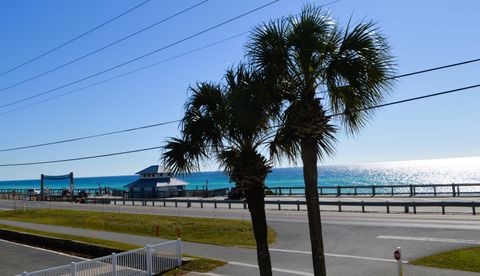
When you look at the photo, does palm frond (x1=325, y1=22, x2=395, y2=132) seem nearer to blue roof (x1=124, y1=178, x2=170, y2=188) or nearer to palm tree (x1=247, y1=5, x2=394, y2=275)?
palm tree (x1=247, y1=5, x2=394, y2=275)

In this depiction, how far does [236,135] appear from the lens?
35.6ft

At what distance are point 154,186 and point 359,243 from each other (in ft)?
139

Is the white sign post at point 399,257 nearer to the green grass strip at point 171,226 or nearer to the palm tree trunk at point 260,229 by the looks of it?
the palm tree trunk at point 260,229

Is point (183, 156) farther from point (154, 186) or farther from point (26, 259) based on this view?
point (154, 186)

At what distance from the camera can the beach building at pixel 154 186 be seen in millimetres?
58219

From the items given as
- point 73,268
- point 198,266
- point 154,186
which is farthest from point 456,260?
point 154,186

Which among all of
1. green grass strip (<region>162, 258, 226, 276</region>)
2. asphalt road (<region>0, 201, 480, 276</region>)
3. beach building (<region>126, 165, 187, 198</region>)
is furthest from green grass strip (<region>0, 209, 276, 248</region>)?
beach building (<region>126, 165, 187, 198</region>)

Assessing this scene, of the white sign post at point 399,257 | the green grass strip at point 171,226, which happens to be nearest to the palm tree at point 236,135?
the white sign post at point 399,257

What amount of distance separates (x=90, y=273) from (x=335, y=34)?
403 inches

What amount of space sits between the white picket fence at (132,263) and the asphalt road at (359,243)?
1963mm

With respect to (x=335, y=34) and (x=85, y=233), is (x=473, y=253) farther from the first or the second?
(x=85, y=233)

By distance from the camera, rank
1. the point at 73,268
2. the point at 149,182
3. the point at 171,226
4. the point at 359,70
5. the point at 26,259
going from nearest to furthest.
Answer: the point at 359,70 → the point at 73,268 → the point at 26,259 → the point at 171,226 → the point at 149,182

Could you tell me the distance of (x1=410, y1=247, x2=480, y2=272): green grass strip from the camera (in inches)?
551

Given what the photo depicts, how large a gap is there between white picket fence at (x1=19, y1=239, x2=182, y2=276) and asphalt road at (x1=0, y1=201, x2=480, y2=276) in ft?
6.44
